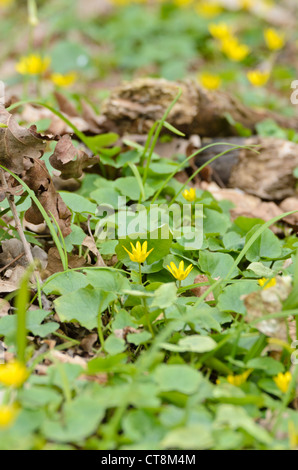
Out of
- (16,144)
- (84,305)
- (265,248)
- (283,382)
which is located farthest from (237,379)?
(16,144)

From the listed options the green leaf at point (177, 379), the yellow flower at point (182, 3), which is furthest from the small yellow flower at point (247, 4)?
the green leaf at point (177, 379)

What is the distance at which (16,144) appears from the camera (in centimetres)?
136

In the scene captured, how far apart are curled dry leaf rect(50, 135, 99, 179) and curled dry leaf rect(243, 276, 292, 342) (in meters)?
0.67

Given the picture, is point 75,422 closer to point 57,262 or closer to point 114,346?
point 114,346

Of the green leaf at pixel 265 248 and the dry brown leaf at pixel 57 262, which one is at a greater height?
the dry brown leaf at pixel 57 262

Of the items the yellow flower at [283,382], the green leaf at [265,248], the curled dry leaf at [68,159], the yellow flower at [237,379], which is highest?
the curled dry leaf at [68,159]

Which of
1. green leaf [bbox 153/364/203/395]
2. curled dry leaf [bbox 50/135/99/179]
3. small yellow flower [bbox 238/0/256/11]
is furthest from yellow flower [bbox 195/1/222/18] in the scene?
green leaf [bbox 153/364/203/395]

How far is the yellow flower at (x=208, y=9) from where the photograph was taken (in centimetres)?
514

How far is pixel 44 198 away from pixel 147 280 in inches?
14.9

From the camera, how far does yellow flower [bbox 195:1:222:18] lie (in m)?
5.14

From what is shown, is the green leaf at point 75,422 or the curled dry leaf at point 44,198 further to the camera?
the curled dry leaf at point 44,198

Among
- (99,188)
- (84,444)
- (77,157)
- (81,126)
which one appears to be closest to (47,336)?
(84,444)

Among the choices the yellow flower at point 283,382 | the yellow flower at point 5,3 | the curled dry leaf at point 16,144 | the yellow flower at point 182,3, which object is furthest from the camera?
the yellow flower at point 5,3

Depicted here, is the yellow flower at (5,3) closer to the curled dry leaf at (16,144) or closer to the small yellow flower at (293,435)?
the curled dry leaf at (16,144)
